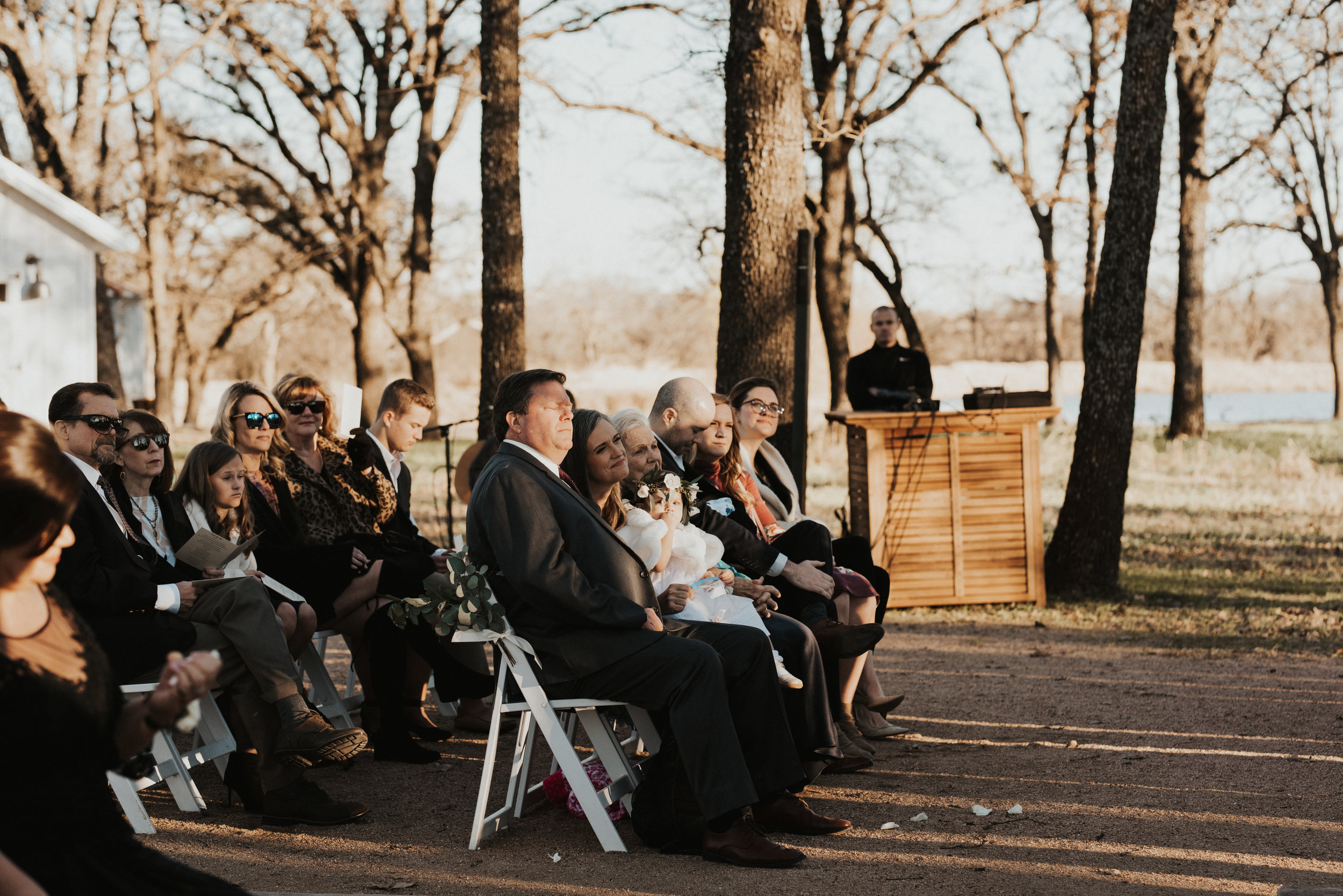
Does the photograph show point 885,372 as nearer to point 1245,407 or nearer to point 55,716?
point 55,716

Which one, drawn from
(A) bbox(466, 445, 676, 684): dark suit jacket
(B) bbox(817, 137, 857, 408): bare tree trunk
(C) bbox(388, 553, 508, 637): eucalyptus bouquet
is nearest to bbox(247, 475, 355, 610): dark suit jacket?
(C) bbox(388, 553, 508, 637): eucalyptus bouquet

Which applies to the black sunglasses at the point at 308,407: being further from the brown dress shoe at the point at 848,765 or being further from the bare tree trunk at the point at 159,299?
the bare tree trunk at the point at 159,299

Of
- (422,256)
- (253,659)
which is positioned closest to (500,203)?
(253,659)

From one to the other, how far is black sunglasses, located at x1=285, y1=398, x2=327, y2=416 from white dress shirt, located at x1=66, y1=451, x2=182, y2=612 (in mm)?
1436

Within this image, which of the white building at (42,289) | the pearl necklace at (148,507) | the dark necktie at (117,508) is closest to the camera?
the dark necktie at (117,508)

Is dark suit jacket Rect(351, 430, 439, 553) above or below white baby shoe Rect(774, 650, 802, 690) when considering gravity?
above

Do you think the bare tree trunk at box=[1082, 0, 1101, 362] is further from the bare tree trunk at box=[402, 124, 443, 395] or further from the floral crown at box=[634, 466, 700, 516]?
the floral crown at box=[634, 466, 700, 516]

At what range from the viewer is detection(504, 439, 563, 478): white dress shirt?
4383 millimetres

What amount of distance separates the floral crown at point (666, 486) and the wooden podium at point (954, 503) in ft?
12.4

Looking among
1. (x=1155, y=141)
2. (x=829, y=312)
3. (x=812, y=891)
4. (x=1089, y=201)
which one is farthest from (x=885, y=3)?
(x=812, y=891)

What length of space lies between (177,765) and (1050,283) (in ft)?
82.4

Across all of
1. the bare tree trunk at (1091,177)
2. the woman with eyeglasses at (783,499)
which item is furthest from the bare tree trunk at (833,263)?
the woman with eyeglasses at (783,499)

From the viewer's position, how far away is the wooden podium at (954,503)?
28.9 ft

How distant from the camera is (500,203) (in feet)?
40.4
